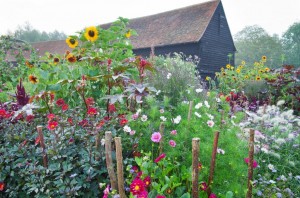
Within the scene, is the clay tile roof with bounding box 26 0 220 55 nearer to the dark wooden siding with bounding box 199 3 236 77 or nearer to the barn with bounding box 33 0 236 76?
the barn with bounding box 33 0 236 76

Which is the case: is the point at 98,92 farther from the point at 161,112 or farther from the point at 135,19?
the point at 135,19

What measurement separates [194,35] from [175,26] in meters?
2.34

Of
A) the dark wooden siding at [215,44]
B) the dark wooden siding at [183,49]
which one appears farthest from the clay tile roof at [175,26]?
the dark wooden siding at [215,44]

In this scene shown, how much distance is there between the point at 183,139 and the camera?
94.9 inches

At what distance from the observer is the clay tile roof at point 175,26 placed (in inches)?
719

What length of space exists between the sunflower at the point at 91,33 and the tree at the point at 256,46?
39.3 m

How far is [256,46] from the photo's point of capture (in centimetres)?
4256

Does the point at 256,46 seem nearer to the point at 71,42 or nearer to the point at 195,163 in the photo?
the point at 71,42

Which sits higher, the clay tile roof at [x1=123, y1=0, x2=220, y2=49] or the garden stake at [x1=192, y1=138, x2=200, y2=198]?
the clay tile roof at [x1=123, y1=0, x2=220, y2=49]

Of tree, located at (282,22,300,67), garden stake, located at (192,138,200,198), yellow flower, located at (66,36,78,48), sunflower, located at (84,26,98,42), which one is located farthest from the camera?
tree, located at (282,22,300,67)

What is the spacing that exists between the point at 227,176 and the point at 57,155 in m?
1.29

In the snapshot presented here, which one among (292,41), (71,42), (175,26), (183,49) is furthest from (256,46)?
(71,42)

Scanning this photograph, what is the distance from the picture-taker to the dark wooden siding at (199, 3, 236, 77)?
61.6 ft

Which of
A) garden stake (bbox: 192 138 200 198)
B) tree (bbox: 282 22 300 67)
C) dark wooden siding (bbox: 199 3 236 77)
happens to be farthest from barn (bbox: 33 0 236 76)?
tree (bbox: 282 22 300 67)
